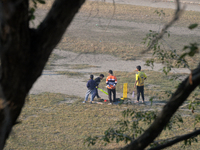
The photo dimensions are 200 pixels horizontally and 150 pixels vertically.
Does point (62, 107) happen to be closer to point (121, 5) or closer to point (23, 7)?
point (23, 7)

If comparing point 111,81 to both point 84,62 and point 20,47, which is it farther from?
point 20,47

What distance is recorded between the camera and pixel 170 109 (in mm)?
2297

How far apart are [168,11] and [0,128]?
35533 millimetres

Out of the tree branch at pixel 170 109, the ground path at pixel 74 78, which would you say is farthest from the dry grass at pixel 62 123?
the tree branch at pixel 170 109

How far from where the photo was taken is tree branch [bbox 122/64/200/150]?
2.12 meters

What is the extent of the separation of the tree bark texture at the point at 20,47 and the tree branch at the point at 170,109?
40.5 inches

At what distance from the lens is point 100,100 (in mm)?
13234

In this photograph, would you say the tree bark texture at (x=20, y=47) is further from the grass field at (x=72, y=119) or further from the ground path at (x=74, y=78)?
the ground path at (x=74, y=78)

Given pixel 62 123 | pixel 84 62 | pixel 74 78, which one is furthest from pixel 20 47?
pixel 84 62

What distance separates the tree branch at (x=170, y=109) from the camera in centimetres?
212

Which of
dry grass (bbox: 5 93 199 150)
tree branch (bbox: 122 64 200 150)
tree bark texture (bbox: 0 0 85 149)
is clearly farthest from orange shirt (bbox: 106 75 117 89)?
tree bark texture (bbox: 0 0 85 149)

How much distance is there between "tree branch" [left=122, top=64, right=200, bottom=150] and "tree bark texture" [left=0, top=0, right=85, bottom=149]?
1.03 metres

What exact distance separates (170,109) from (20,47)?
1.25 m

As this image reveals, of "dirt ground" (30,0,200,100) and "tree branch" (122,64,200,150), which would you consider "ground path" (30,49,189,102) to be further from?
"tree branch" (122,64,200,150)
